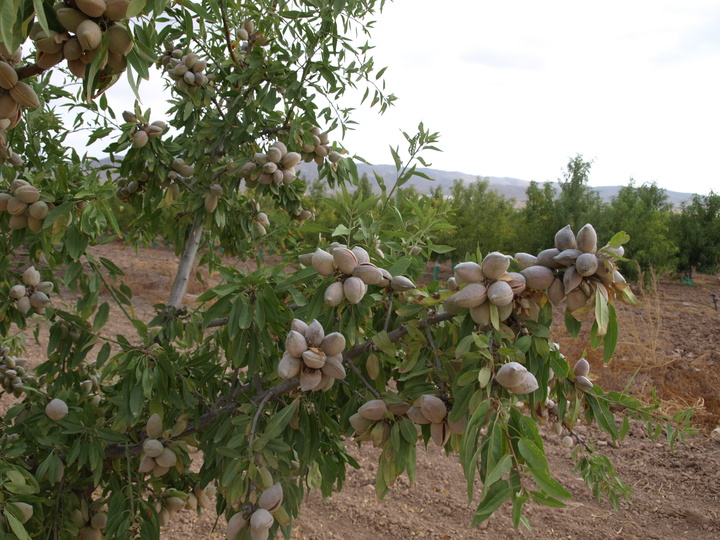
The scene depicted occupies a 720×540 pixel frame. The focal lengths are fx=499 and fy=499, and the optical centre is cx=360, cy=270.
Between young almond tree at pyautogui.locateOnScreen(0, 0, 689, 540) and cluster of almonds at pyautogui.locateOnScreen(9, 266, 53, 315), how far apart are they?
0.01 m

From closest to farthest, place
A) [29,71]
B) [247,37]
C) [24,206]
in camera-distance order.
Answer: [29,71], [24,206], [247,37]

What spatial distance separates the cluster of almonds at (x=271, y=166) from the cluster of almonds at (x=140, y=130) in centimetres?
34

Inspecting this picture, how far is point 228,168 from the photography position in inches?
73.4

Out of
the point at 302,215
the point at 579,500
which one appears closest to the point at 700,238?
the point at 579,500

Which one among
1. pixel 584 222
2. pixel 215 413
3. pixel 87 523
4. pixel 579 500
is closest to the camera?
pixel 215 413

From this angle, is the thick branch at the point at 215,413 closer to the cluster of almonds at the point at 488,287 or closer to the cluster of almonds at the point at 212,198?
the cluster of almonds at the point at 488,287

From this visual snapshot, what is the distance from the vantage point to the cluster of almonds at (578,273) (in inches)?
31.7

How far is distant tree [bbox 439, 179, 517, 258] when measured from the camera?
36.1ft

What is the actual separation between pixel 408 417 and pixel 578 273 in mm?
401

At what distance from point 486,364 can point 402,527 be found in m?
2.56

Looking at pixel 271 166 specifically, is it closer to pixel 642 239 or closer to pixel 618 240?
pixel 618 240

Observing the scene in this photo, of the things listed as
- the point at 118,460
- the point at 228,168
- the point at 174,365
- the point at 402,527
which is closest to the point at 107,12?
the point at 174,365

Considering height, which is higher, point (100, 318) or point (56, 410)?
point (100, 318)

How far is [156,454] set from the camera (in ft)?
4.58
